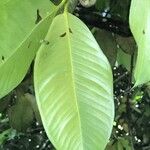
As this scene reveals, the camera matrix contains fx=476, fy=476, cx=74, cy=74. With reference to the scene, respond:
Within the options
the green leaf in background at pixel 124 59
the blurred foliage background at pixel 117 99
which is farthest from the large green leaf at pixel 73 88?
the green leaf in background at pixel 124 59

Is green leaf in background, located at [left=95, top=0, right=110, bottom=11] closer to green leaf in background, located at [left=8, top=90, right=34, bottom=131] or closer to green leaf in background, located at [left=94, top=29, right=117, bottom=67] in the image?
green leaf in background, located at [left=94, top=29, right=117, bottom=67]

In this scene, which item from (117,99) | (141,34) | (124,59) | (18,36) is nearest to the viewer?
(141,34)

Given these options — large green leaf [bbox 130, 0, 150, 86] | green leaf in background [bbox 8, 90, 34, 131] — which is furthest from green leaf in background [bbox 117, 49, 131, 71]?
large green leaf [bbox 130, 0, 150, 86]

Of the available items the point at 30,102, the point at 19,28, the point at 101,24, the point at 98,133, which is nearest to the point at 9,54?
the point at 19,28

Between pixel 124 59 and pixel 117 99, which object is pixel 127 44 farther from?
pixel 117 99

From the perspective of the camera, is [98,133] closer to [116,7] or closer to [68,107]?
[68,107]

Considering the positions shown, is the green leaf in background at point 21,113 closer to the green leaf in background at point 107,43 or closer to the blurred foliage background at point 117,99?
the blurred foliage background at point 117,99

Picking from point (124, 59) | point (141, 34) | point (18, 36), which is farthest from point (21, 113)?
point (141, 34)

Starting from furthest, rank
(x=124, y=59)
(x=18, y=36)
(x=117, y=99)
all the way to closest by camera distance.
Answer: (x=117, y=99), (x=124, y=59), (x=18, y=36)
